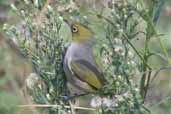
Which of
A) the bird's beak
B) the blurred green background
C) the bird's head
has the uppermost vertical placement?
the bird's beak

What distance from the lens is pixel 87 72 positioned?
3070 mm

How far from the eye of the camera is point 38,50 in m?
2.78

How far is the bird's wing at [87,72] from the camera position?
2912 millimetres

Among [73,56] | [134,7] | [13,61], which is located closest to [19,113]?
[134,7]

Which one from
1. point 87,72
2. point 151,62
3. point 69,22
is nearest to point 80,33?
point 69,22

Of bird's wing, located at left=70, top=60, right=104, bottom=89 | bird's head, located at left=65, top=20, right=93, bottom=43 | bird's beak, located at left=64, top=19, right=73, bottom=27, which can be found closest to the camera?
bird's wing, located at left=70, top=60, right=104, bottom=89

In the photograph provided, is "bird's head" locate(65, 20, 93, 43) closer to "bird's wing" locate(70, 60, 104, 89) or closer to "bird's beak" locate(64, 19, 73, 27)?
"bird's beak" locate(64, 19, 73, 27)

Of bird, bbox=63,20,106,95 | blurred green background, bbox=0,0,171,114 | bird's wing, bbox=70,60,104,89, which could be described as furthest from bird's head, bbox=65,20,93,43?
blurred green background, bbox=0,0,171,114

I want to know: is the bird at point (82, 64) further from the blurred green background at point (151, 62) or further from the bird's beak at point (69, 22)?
the blurred green background at point (151, 62)

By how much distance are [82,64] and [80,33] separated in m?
0.23

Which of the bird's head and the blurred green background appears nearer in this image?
the bird's head

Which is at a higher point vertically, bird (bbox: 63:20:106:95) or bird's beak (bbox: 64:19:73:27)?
bird's beak (bbox: 64:19:73:27)

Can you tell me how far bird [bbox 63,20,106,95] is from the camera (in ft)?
9.75

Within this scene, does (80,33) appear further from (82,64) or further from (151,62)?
→ (151,62)
